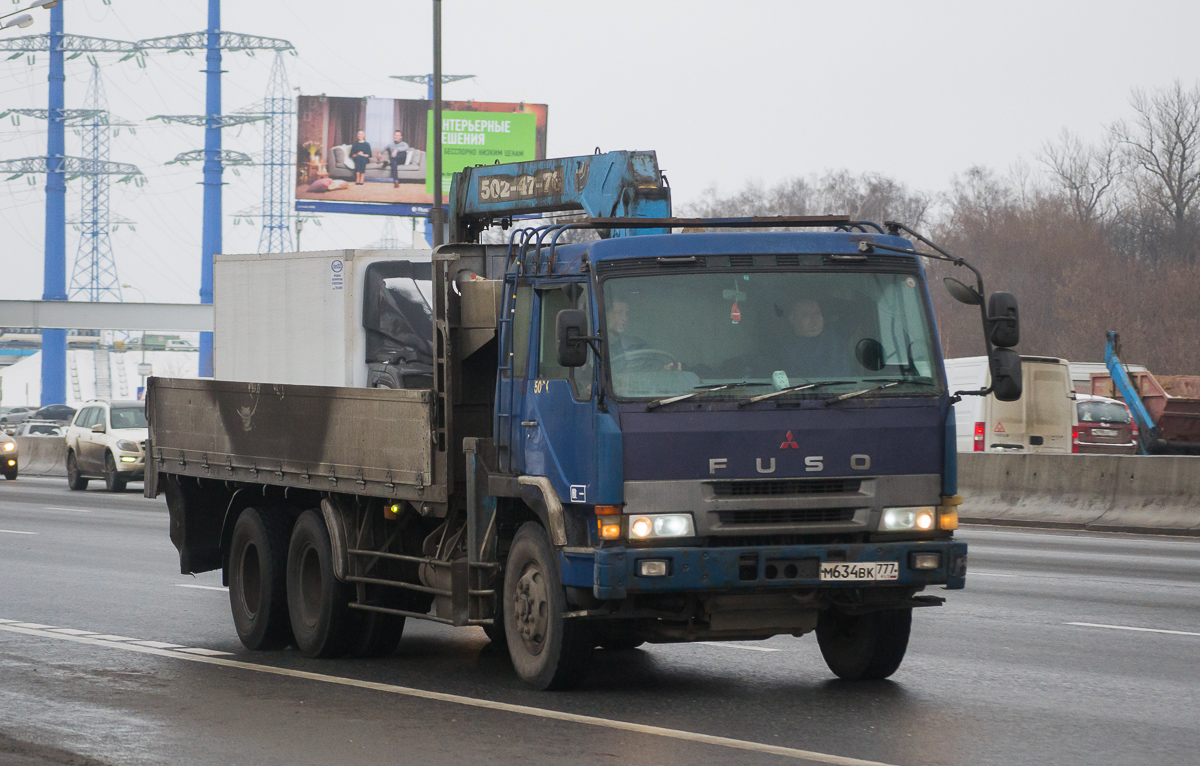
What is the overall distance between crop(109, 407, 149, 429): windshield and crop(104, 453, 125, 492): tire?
644mm

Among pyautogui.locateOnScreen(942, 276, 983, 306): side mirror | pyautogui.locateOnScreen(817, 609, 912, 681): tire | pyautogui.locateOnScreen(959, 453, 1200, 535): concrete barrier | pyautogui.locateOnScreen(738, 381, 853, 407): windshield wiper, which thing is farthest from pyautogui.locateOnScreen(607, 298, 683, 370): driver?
pyautogui.locateOnScreen(959, 453, 1200, 535): concrete barrier

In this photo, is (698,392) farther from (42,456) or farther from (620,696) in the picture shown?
(42,456)

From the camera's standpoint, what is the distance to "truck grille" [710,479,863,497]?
828 centimetres

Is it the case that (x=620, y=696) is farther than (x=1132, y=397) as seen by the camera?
No

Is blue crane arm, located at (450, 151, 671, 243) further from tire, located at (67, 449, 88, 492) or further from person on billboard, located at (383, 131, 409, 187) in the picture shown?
person on billboard, located at (383, 131, 409, 187)

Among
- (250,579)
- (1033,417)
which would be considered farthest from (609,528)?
(1033,417)

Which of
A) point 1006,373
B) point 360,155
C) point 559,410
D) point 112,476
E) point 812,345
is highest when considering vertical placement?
point 360,155

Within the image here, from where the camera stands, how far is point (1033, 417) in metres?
29.1

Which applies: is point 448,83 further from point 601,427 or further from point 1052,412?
point 601,427

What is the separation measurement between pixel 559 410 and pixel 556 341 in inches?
15.0

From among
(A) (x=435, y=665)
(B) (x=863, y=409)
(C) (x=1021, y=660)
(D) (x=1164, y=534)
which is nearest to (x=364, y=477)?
(A) (x=435, y=665)

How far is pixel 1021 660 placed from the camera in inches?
396

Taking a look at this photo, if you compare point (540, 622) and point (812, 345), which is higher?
point (812, 345)

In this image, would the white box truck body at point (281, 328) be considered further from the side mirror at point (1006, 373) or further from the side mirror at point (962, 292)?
the side mirror at point (1006, 373)
